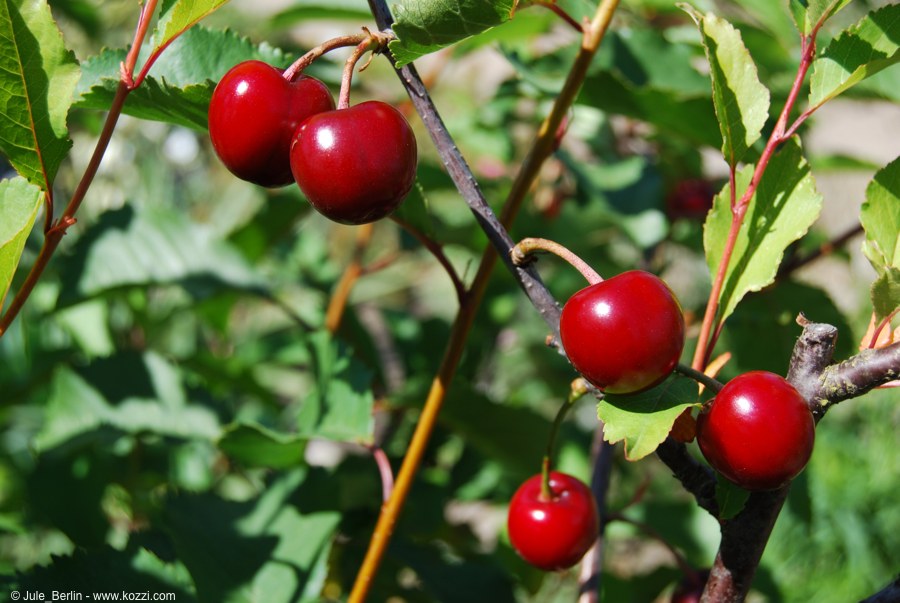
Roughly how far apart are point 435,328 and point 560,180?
364 mm

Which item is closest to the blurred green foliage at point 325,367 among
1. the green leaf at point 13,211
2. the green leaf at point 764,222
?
the green leaf at point 13,211

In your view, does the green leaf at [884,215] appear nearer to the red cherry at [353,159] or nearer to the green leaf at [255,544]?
the red cherry at [353,159]

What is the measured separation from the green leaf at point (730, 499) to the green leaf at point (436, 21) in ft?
0.99

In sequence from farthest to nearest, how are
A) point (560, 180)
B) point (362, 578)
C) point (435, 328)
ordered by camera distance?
point (560, 180), point (435, 328), point (362, 578)

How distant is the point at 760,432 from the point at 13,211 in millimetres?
442

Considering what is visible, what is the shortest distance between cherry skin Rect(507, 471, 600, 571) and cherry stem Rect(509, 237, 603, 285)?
217 millimetres

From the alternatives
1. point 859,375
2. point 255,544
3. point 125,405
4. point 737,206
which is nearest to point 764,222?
point 737,206

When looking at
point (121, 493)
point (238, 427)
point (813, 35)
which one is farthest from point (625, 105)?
point (121, 493)

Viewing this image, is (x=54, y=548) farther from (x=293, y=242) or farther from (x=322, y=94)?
(x=322, y=94)

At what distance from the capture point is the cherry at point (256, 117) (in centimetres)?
50

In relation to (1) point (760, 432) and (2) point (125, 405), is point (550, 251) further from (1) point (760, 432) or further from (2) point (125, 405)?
(2) point (125, 405)

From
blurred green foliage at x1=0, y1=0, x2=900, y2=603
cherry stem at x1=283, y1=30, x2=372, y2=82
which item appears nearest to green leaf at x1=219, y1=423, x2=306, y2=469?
blurred green foliage at x1=0, y1=0, x2=900, y2=603

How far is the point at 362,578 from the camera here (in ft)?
2.22

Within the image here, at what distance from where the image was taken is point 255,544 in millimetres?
831
